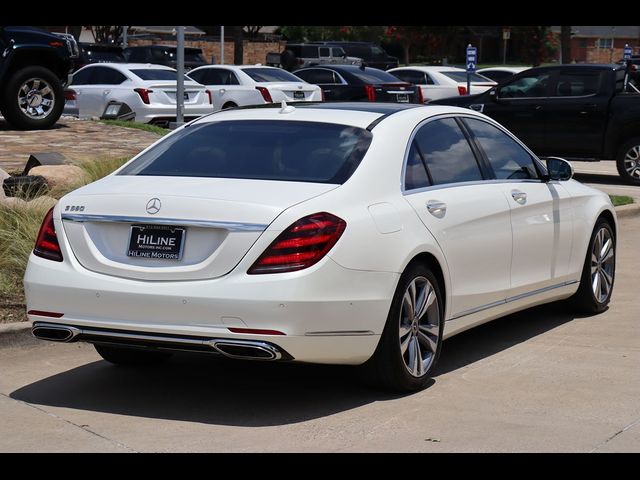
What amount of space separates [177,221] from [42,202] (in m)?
4.28

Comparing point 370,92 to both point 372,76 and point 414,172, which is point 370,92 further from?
point 414,172

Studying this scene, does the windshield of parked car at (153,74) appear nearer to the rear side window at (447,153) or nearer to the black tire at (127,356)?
the rear side window at (447,153)

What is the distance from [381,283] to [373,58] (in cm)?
4781

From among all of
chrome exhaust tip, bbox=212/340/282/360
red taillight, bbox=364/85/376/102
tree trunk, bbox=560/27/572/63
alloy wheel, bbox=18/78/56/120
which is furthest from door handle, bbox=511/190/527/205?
tree trunk, bbox=560/27/572/63

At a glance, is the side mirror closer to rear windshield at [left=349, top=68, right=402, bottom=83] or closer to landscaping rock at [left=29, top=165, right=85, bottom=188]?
landscaping rock at [left=29, top=165, right=85, bottom=188]

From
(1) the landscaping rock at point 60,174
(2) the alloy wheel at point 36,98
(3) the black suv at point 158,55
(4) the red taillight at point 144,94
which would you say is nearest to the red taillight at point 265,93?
(4) the red taillight at point 144,94

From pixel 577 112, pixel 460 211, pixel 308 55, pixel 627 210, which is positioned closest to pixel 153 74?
pixel 577 112

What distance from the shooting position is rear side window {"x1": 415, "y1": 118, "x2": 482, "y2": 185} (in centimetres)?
723

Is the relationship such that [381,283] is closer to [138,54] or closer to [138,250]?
[138,250]

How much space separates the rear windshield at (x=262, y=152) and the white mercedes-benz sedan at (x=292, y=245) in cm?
1

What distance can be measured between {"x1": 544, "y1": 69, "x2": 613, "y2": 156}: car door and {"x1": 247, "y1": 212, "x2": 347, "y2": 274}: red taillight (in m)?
13.5

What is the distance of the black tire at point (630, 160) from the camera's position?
18.5 metres

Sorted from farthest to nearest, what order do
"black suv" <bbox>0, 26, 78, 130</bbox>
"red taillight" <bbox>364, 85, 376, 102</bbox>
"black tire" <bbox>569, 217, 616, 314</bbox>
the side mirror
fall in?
"red taillight" <bbox>364, 85, 376, 102</bbox> → "black suv" <bbox>0, 26, 78, 130</bbox> → "black tire" <bbox>569, 217, 616, 314</bbox> → the side mirror

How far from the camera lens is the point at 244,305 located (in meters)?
5.91
